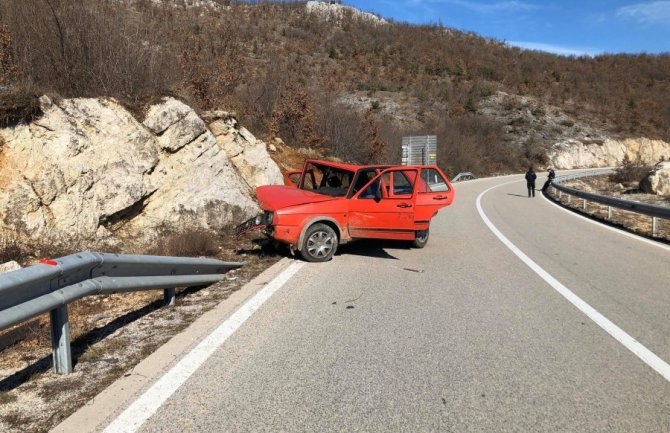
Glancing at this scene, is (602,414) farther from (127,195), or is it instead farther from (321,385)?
(127,195)

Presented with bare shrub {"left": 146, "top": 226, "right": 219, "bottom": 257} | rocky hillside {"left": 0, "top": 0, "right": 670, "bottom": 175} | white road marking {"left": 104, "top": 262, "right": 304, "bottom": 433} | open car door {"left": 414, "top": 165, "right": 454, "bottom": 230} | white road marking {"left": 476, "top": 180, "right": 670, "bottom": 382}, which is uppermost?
rocky hillside {"left": 0, "top": 0, "right": 670, "bottom": 175}

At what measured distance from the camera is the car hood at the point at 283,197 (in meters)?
8.64

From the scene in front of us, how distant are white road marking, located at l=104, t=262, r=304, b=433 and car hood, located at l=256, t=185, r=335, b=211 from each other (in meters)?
2.57

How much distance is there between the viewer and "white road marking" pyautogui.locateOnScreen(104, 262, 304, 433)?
3.30m

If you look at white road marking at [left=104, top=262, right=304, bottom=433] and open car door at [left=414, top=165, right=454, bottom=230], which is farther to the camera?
open car door at [left=414, top=165, right=454, bottom=230]

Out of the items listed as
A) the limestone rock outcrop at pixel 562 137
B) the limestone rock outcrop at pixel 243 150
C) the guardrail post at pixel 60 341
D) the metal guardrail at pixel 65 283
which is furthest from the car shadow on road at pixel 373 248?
the limestone rock outcrop at pixel 562 137

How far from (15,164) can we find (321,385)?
6.91m

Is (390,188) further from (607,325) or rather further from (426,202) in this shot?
(607,325)

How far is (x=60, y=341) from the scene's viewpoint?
3.98 metres

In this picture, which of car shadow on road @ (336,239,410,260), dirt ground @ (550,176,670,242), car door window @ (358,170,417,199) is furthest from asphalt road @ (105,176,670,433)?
dirt ground @ (550,176,670,242)

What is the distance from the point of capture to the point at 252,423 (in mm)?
3340

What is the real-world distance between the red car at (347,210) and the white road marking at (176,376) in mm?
2304

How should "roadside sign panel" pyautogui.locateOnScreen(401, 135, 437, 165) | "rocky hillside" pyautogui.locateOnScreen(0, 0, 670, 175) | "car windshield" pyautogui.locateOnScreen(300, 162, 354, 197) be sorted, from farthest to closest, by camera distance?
"roadside sign panel" pyautogui.locateOnScreen(401, 135, 437, 165), "rocky hillside" pyautogui.locateOnScreen(0, 0, 670, 175), "car windshield" pyautogui.locateOnScreen(300, 162, 354, 197)

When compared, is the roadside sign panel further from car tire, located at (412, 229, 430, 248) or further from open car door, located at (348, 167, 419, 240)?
open car door, located at (348, 167, 419, 240)
